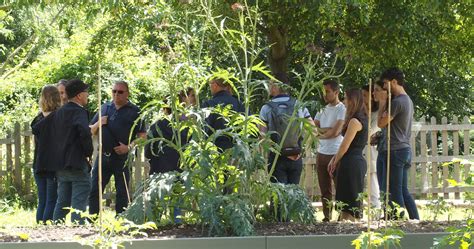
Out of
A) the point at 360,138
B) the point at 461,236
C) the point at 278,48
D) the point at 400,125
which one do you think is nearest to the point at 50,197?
the point at 360,138

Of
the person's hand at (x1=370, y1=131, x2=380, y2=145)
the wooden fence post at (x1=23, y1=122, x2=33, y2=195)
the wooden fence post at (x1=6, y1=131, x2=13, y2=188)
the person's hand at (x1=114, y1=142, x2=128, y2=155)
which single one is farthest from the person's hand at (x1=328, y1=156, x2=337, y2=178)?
the wooden fence post at (x1=6, y1=131, x2=13, y2=188)

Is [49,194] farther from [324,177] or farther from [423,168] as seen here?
[423,168]

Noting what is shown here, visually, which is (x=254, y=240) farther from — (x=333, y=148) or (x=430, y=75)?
(x=430, y=75)

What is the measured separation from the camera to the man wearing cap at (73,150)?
27.1 feet

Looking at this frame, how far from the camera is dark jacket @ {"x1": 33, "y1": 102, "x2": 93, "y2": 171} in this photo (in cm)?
826

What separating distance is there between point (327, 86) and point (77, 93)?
8.55ft

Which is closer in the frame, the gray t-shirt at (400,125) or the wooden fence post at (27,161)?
the gray t-shirt at (400,125)

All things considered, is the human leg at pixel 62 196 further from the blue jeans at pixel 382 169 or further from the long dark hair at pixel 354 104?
the blue jeans at pixel 382 169

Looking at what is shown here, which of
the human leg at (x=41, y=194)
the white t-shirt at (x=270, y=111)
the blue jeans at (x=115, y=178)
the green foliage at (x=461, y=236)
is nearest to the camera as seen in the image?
the green foliage at (x=461, y=236)

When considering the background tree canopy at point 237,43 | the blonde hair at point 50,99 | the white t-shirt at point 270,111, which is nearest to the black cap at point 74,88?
the blonde hair at point 50,99

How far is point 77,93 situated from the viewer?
8383mm

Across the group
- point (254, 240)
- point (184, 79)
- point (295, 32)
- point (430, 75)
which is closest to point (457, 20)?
point (295, 32)

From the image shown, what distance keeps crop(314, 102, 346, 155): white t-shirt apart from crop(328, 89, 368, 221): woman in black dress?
1.16 feet

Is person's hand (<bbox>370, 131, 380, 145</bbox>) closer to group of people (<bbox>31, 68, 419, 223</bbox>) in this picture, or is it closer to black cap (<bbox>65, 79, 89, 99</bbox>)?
group of people (<bbox>31, 68, 419, 223</bbox>)
